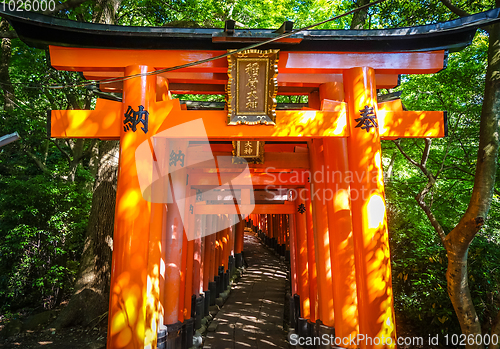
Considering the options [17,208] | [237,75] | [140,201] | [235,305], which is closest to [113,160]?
[17,208]

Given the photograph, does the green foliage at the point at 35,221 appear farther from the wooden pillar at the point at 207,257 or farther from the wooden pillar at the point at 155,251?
the wooden pillar at the point at 155,251

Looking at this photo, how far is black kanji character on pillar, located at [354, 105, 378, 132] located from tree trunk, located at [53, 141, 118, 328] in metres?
7.02

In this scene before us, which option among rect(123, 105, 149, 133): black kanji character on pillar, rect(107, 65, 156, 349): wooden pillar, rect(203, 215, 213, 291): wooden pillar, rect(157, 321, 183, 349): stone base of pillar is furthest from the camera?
rect(203, 215, 213, 291): wooden pillar

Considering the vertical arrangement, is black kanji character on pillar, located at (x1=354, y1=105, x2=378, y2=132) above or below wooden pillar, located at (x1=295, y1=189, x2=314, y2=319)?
above

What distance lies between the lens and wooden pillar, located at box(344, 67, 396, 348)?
12.4ft

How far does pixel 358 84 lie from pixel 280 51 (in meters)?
1.17

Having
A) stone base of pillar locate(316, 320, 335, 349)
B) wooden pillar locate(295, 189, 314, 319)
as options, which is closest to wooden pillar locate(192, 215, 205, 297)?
wooden pillar locate(295, 189, 314, 319)

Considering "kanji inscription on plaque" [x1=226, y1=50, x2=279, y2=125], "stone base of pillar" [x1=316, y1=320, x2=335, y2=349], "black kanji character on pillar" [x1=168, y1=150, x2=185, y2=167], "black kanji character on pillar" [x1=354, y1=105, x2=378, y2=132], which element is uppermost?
"kanji inscription on plaque" [x1=226, y1=50, x2=279, y2=125]

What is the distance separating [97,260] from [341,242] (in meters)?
6.72

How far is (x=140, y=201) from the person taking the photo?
3.94m

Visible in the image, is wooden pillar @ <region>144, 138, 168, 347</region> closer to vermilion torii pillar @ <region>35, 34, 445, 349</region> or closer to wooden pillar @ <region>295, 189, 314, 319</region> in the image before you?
vermilion torii pillar @ <region>35, 34, 445, 349</region>

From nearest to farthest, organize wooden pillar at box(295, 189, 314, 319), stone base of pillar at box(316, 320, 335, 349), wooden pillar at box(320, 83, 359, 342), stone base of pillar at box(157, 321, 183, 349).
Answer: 1. wooden pillar at box(320, 83, 359, 342)
2. stone base of pillar at box(316, 320, 335, 349)
3. stone base of pillar at box(157, 321, 183, 349)
4. wooden pillar at box(295, 189, 314, 319)

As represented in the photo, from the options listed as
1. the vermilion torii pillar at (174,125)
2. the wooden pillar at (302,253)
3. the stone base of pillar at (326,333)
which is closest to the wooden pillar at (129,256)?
the vermilion torii pillar at (174,125)

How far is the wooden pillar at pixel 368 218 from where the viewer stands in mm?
3766
